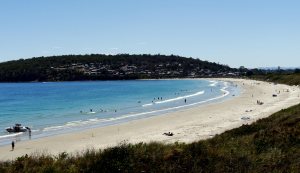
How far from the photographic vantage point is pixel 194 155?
10930 millimetres

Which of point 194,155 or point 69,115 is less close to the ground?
point 194,155

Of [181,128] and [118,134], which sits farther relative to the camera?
[181,128]

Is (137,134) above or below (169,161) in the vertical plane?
below

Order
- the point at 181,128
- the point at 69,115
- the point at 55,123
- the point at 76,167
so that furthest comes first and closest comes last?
the point at 69,115, the point at 55,123, the point at 181,128, the point at 76,167

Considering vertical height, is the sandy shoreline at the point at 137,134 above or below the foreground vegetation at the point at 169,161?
below

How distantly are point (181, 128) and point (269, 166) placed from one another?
1138 inches

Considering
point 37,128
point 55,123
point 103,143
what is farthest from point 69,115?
point 103,143

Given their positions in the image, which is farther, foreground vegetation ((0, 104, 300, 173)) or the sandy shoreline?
the sandy shoreline

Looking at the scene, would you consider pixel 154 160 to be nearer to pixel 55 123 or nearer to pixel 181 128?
pixel 181 128

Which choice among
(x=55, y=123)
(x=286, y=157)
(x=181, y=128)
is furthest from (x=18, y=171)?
(x=55, y=123)

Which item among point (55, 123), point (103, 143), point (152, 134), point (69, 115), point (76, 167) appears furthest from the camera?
point (69, 115)

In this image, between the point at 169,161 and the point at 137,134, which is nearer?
the point at 169,161

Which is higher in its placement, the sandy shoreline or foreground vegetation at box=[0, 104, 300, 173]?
foreground vegetation at box=[0, 104, 300, 173]

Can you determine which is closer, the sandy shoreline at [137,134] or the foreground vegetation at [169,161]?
the foreground vegetation at [169,161]
